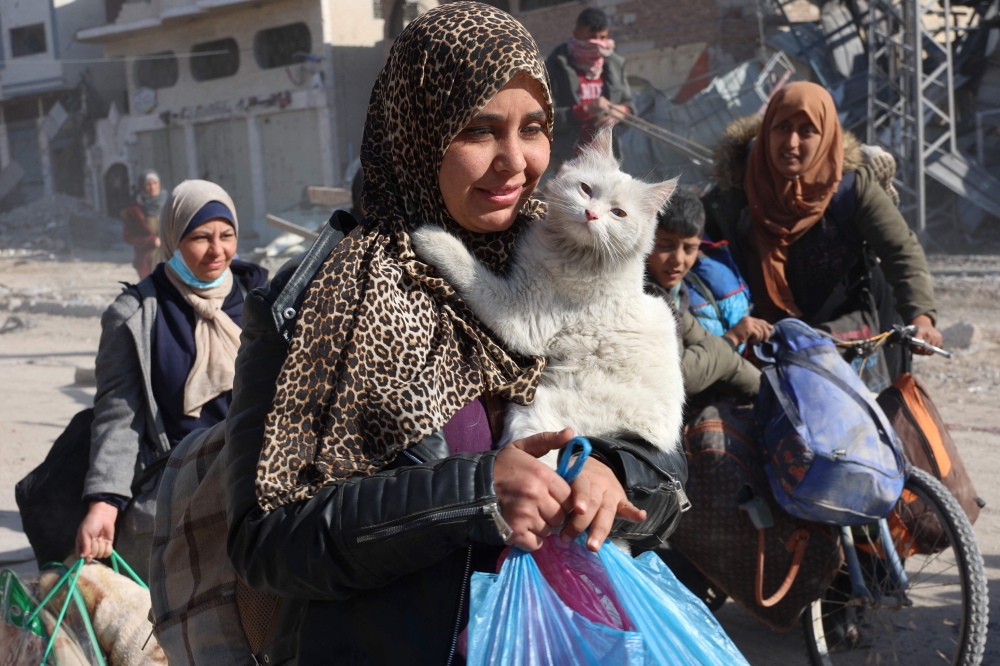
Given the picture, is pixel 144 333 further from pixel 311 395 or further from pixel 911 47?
pixel 911 47

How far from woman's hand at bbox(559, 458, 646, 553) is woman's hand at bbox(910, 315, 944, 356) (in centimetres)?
262

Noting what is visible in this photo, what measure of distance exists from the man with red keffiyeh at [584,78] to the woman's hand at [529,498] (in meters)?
6.57

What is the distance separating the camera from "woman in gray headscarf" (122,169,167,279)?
11.8 metres

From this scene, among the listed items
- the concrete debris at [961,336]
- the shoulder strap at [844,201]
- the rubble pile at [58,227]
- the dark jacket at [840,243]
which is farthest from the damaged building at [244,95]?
the shoulder strap at [844,201]

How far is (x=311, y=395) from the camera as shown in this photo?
1.43m

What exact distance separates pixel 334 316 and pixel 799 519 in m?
2.32

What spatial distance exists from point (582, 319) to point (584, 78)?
6751 mm

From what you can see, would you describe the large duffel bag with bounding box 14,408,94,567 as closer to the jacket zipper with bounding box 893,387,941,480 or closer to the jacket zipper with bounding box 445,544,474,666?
the jacket zipper with bounding box 445,544,474,666

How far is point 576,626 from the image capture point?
1.32 metres

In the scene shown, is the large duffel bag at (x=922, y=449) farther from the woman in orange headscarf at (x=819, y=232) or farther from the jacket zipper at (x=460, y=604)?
the jacket zipper at (x=460, y=604)

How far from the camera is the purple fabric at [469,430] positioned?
152 centimetres

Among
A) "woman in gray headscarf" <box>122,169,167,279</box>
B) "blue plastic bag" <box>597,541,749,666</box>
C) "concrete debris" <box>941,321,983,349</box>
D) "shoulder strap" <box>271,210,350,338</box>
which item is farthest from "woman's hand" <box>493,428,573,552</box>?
"woman in gray headscarf" <box>122,169,167,279</box>

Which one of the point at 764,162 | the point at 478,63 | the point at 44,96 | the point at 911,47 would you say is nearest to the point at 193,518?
the point at 478,63

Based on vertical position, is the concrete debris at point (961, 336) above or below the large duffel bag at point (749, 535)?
below
